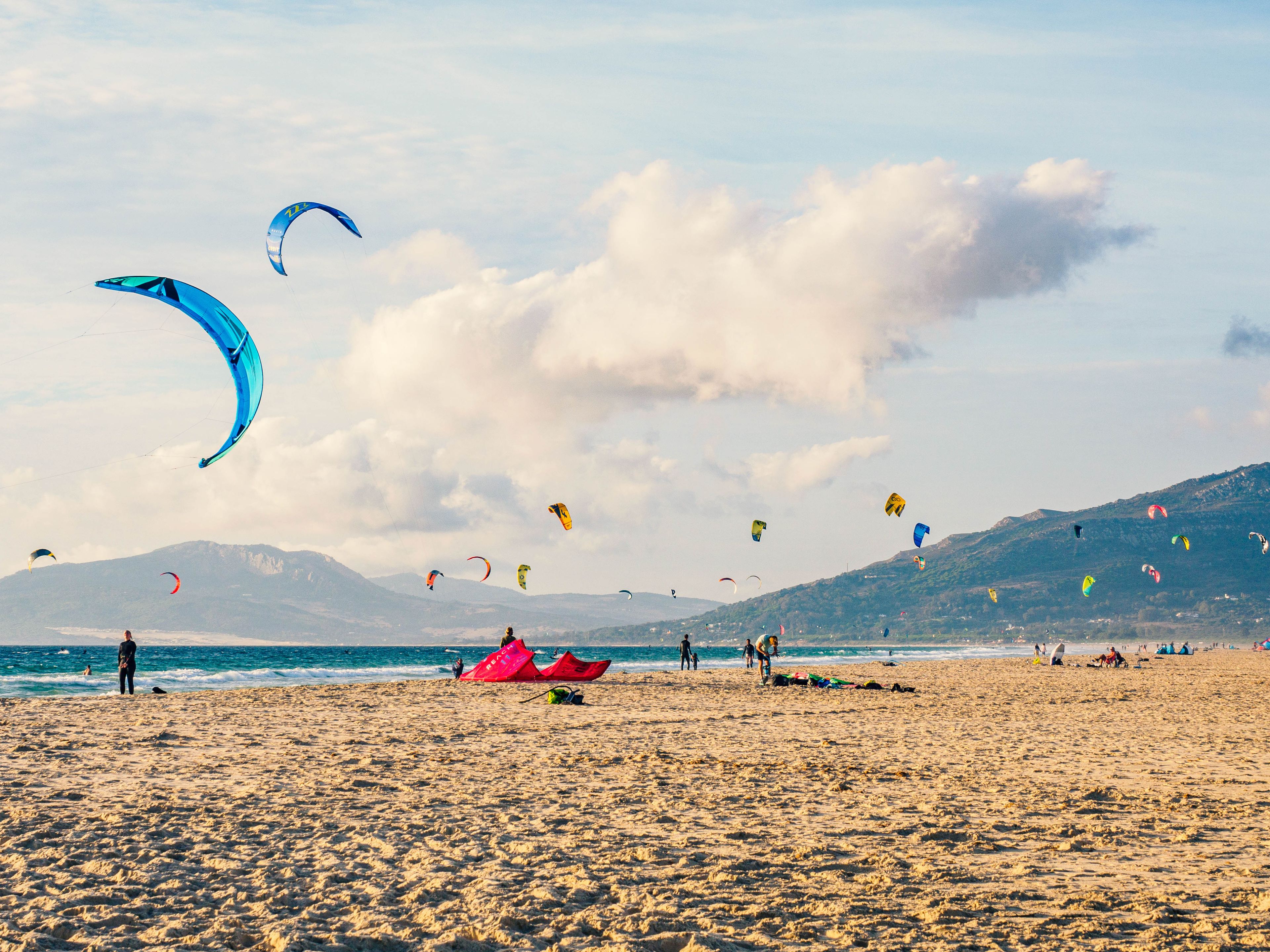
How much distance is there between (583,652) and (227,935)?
9822 cm

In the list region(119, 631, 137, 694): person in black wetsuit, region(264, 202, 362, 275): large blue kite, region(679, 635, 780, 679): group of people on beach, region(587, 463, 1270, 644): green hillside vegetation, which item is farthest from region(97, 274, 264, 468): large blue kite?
region(587, 463, 1270, 644): green hillside vegetation

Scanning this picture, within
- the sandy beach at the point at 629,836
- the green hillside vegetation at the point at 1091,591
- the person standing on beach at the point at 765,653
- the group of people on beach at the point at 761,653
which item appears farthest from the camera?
the green hillside vegetation at the point at 1091,591

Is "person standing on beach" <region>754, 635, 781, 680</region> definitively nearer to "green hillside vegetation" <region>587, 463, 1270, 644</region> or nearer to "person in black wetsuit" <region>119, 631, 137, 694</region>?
"person in black wetsuit" <region>119, 631, 137, 694</region>

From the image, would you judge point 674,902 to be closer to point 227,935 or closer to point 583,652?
point 227,935

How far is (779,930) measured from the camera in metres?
5.14

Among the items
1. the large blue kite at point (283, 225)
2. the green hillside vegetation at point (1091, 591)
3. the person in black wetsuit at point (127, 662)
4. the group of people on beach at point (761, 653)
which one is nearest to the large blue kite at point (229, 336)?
the large blue kite at point (283, 225)

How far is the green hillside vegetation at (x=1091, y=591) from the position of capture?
155m

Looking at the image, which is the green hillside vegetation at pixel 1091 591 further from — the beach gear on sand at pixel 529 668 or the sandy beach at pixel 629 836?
the sandy beach at pixel 629 836

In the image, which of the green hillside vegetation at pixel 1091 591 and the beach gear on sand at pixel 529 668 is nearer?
the beach gear on sand at pixel 529 668

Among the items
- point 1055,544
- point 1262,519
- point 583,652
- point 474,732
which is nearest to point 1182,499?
point 1262,519

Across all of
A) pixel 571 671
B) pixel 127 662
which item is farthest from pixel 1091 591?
pixel 127 662

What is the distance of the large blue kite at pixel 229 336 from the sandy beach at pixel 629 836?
4379 millimetres

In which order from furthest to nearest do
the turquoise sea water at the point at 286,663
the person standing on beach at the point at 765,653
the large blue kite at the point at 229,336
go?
the turquoise sea water at the point at 286,663
the person standing on beach at the point at 765,653
the large blue kite at the point at 229,336

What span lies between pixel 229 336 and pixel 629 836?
9477 millimetres
